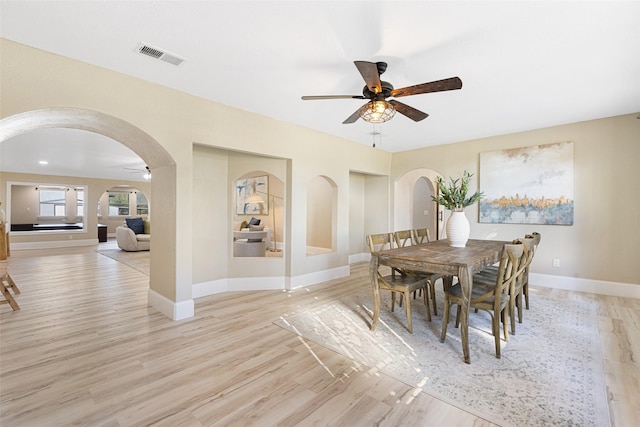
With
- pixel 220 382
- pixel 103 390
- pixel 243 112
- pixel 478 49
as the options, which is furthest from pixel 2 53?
pixel 478 49

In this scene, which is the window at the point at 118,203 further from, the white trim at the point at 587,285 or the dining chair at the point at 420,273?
the white trim at the point at 587,285

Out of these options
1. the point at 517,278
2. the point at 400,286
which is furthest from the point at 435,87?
the point at 517,278

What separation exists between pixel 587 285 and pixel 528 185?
1.66 m

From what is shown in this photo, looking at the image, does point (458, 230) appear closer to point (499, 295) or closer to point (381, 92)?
point (499, 295)

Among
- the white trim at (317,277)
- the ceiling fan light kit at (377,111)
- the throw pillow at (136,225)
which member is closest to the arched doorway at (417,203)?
the white trim at (317,277)

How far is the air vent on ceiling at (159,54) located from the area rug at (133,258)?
173 inches

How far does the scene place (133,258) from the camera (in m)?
7.16

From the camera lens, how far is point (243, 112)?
371 centimetres

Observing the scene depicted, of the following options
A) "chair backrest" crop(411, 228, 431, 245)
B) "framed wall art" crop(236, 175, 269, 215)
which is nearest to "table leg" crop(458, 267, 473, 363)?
"chair backrest" crop(411, 228, 431, 245)

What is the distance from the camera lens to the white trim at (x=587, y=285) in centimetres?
391

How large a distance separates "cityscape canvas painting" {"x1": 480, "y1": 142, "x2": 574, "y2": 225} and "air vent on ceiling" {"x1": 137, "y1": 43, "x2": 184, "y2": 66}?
4.86 metres

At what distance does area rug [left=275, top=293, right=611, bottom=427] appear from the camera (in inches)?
69.3

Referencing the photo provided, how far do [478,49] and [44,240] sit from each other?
12.0 m

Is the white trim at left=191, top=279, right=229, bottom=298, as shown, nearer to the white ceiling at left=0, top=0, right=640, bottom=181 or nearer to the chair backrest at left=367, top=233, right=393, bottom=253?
the chair backrest at left=367, top=233, right=393, bottom=253
